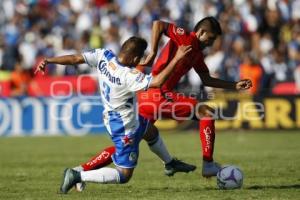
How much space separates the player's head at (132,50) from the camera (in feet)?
32.9

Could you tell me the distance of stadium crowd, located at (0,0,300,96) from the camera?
79.5ft

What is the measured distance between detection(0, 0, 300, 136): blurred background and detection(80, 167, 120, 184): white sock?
1151 cm

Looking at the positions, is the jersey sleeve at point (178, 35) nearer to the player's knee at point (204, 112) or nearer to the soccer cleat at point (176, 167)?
the player's knee at point (204, 112)

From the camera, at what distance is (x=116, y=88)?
1012 centimetres

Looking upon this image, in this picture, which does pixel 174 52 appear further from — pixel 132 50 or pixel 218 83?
pixel 132 50

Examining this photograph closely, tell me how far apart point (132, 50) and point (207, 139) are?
206cm

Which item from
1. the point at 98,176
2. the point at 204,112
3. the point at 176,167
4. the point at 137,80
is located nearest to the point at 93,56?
the point at 137,80

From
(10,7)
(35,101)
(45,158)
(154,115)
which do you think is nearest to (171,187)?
(154,115)

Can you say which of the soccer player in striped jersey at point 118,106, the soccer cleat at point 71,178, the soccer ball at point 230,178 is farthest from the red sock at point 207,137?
the soccer cleat at point 71,178

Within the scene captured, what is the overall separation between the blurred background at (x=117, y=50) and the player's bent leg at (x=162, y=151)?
9.48 meters

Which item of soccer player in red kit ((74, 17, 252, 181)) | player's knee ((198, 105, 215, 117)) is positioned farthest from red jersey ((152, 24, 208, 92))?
player's knee ((198, 105, 215, 117))

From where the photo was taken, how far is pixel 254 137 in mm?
21984

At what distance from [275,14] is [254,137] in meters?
5.22

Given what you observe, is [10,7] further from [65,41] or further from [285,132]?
[285,132]
